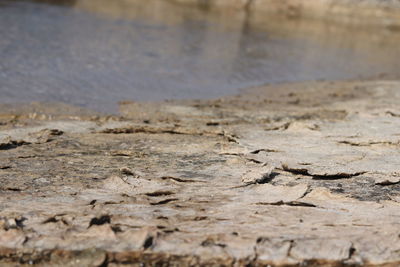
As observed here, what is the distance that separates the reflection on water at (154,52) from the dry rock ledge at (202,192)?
218 centimetres

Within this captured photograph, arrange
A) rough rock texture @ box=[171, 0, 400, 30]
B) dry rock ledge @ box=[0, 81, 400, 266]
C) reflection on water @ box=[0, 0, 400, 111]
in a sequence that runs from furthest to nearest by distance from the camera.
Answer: rough rock texture @ box=[171, 0, 400, 30], reflection on water @ box=[0, 0, 400, 111], dry rock ledge @ box=[0, 81, 400, 266]

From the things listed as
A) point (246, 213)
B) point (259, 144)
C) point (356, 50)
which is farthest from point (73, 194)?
point (356, 50)

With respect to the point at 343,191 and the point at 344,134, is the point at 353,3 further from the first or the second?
the point at 343,191

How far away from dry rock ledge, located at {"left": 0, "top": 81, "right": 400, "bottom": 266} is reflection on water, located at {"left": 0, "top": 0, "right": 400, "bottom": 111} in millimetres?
2179

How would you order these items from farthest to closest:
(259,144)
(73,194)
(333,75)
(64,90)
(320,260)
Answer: (333,75), (64,90), (259,144), (73,194), (320,260)

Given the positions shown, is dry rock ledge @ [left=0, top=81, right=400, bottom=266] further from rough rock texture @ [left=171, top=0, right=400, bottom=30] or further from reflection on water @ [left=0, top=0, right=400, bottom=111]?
rough rock texture @ [left=171, top=0, right=400, bottom=30]

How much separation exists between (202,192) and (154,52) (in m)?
6.92

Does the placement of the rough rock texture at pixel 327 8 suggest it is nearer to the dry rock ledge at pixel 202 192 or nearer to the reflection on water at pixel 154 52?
the reflection on water at pixel 154 52

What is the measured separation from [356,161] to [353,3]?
655 inches

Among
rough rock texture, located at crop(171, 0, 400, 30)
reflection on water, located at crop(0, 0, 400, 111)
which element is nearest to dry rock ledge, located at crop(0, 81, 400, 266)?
reflection on water, located at crop(0, 0, 400, 111)

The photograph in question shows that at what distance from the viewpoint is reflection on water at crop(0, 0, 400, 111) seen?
719 centimetres

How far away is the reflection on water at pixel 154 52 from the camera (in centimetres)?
719

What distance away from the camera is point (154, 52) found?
31.4 ft

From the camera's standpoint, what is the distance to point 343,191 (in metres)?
2.97
